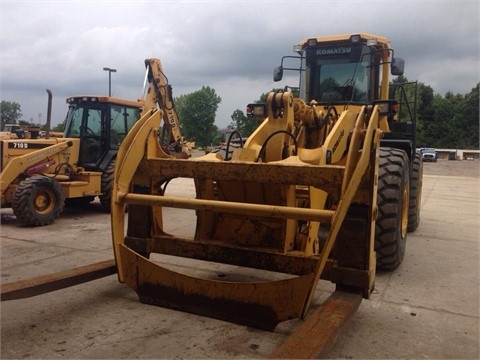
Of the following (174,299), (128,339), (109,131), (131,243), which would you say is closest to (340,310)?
(174,299)

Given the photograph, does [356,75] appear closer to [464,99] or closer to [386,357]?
[386,357]

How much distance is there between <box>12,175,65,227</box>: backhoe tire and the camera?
24.6 ft

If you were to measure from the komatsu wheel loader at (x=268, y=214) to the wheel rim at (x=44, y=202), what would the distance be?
3434 mm

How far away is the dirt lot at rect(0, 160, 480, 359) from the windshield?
2.51 meters

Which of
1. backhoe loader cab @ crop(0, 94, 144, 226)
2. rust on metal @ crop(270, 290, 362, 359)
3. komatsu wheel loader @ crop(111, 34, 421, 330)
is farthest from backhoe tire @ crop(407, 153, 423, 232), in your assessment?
backhoe loader cab @ crop(0, 94, 144, 226)

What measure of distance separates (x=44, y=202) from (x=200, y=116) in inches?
1868

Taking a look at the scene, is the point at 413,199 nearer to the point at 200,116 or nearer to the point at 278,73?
the point at 278,73

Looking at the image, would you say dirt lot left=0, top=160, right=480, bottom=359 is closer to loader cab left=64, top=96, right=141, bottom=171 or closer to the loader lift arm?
loader cab left=64, top=96, right=141, bottom=171

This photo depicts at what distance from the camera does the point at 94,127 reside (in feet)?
30.7

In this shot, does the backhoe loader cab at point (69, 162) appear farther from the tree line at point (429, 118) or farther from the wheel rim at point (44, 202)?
the tree line at point (429, 118)

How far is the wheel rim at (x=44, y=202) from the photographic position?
781 cm

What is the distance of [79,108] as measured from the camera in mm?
9375

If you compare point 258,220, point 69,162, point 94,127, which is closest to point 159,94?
point 94,127

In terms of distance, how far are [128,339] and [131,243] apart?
118 cm
